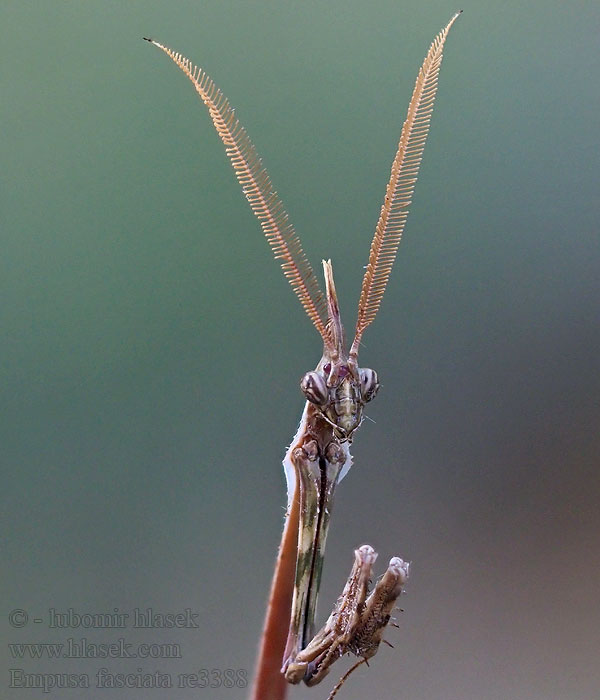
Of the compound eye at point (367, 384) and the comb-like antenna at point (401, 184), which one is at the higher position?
the comb-like antenna at point (401, 184)

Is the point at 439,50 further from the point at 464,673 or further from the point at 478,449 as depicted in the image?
the point at 464,673

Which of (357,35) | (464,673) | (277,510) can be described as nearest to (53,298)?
(277,510)

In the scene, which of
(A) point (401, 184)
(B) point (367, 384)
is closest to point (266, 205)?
(A) point (401, 184)

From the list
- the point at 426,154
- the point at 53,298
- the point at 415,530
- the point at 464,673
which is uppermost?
the point at 426,154


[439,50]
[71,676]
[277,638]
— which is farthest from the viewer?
[71,676]

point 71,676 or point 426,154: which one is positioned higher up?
point 426,154

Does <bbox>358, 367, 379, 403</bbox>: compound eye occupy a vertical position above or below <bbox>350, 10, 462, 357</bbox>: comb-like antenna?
below
